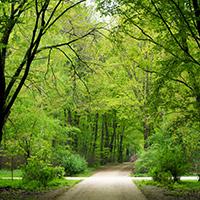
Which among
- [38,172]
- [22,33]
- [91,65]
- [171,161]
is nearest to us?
[22,33]

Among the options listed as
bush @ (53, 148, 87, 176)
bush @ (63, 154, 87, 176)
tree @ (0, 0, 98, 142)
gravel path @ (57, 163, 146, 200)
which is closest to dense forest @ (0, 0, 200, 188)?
tree @ (0, 0, 98, 142)

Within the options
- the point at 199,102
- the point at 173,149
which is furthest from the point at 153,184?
the point at 199,102

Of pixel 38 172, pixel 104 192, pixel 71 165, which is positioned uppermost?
pixel 38 172

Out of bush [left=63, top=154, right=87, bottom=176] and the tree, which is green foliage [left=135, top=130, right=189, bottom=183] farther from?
bush [left=63, top=154, right=87, bottom=176]

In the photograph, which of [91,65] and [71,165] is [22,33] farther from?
[71,165]

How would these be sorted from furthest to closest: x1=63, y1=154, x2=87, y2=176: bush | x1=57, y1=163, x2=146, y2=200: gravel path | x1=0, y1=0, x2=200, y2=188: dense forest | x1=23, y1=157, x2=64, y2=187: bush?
x1=63, y1=154, x2=87, y2=176: bush < x1=23, y1=157, x2=64, y2=187: bush < x1=57, y1=163, x2=146, y2=200: gravel path < x1=0, y1=0, x2=200, y2=188: dense forest

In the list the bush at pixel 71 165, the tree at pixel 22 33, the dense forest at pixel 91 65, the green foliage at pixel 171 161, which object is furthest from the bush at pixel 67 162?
the tree at pixel 22 33

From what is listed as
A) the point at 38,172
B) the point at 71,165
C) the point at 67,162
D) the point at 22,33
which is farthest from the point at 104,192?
the point at 67,162

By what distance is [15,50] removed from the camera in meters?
15.6

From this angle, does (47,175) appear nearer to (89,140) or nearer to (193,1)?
(193,1)

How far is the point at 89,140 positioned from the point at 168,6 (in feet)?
119

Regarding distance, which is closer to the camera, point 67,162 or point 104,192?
point 104,192

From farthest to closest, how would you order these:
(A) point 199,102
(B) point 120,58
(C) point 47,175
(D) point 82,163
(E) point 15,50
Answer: (D) point 82,163 → (B) point 120,58 → (C) point 47,175 → (E) point 15,50 → (A) point 199,102

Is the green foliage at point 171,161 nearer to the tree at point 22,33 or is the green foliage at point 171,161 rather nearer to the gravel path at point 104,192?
the gravel path at point 104,192
